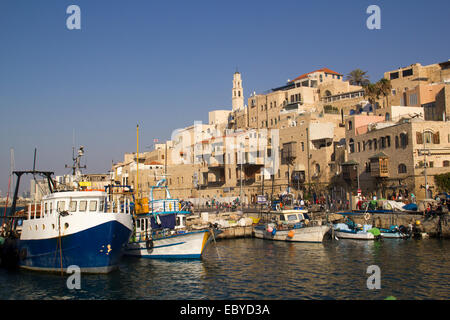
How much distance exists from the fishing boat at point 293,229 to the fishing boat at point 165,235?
328 inches

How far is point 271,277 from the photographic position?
23.4m

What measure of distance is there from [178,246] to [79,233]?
28.7 feet

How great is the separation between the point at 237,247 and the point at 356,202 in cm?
1502

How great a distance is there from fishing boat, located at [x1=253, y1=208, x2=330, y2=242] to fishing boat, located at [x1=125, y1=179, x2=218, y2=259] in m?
8.34

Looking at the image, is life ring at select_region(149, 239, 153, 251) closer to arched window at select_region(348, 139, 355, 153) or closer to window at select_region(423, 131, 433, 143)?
window at select_region(423, 131, 433, 143)

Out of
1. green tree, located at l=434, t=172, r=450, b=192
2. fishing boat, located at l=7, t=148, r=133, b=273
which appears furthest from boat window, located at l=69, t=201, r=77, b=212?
green tree, located at l=434, t=172, r=450, b=192

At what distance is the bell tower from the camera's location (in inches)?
4531

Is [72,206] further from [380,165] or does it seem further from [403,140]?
[403,140]

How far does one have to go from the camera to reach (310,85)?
89188 millimetres

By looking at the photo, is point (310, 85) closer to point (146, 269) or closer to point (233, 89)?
point (233, 89)

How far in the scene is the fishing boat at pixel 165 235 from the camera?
3012 centimetres

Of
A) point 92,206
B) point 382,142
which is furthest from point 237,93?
point 92,206
